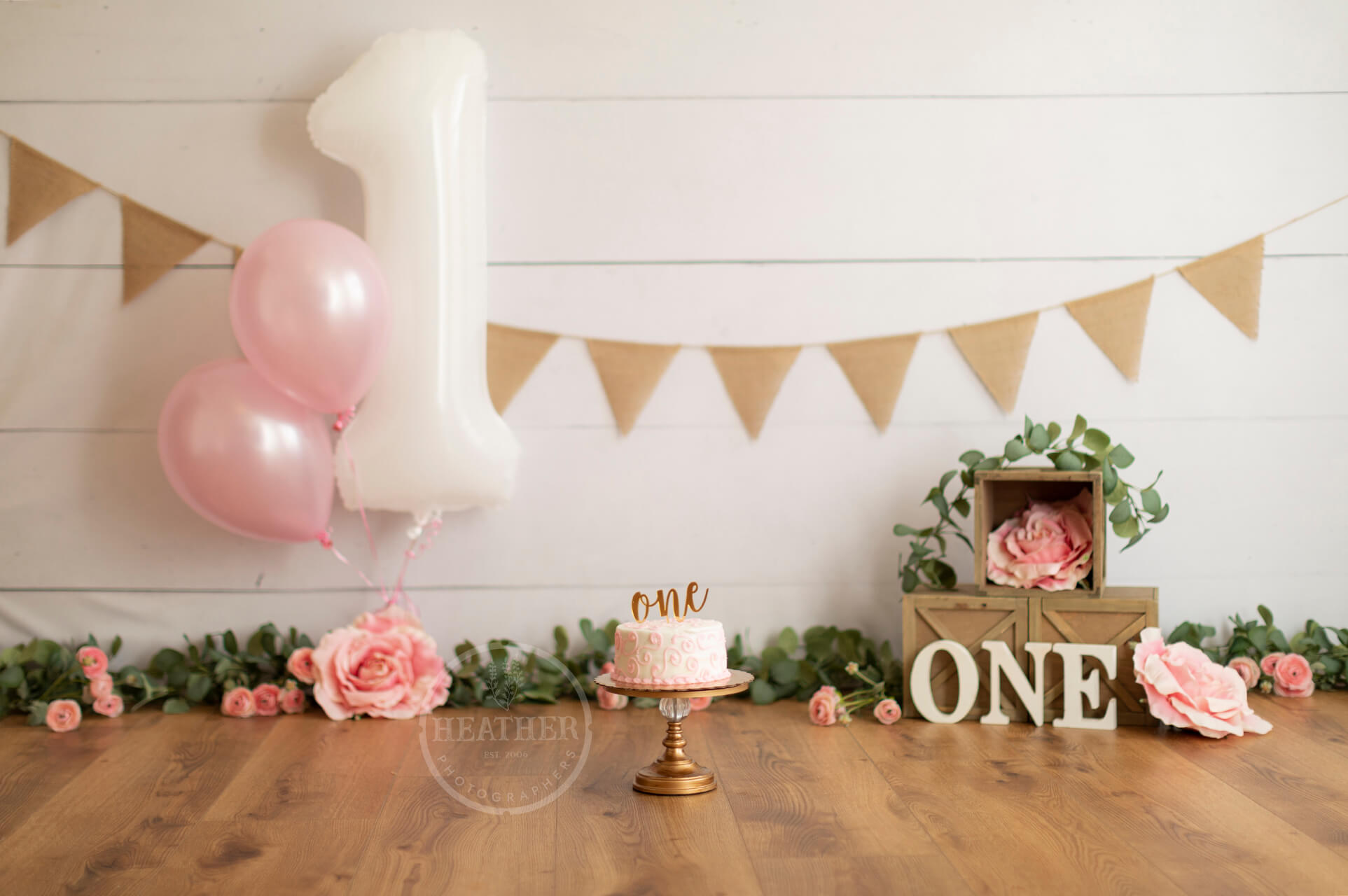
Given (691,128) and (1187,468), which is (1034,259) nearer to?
(1187,468)

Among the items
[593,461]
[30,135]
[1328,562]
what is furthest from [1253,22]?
[30,135]

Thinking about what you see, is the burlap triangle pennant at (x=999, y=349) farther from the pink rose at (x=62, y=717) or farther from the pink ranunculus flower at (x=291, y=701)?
the pink rose at (x=62, y=717)

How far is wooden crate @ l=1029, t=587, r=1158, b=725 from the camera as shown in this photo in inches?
70.6

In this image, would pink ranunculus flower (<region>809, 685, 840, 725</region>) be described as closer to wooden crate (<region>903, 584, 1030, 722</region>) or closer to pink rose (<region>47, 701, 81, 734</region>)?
wooden crate (<region>903, 584, 1030, 722</region>)

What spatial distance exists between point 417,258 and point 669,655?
96 centimetres

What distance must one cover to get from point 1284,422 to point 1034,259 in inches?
24.9

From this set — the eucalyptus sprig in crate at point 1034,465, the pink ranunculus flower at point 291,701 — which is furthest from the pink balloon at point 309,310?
the eucalyptus sprig in crate at point 1034,465

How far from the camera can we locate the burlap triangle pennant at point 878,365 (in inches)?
82.2

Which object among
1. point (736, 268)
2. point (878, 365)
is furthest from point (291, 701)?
point (878, 365)

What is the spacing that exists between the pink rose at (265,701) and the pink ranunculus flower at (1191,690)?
5.14 feet

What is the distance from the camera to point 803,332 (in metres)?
2.09

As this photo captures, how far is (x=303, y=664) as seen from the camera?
1.93 m

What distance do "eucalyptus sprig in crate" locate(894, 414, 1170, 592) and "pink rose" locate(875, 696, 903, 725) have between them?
0.85 ft

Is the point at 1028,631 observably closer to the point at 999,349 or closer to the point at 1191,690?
the point at 1191,690
